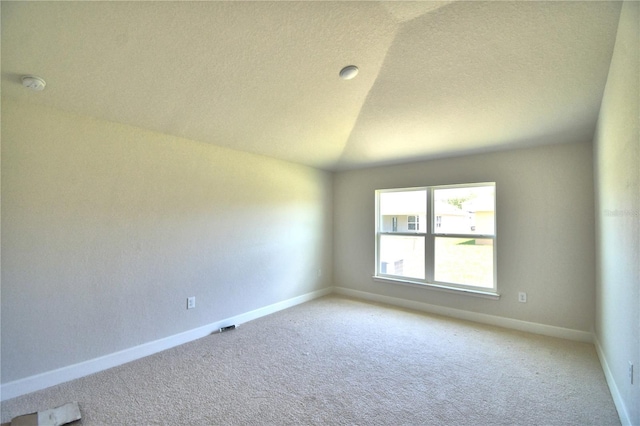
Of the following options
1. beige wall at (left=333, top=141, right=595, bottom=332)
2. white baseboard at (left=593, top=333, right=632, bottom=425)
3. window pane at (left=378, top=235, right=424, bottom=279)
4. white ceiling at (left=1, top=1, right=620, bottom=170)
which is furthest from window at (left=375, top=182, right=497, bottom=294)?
white baseboard at (left=593, top=333, right=632, bottom=425)

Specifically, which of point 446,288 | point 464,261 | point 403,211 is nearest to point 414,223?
point 403,211

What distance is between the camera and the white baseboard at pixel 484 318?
304 cm

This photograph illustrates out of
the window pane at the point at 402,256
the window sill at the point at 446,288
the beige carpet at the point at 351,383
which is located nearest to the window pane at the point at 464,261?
the window sill at the point at 446,288

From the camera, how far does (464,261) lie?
12.5 ft

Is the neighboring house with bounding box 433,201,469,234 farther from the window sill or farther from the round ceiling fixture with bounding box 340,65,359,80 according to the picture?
the round ceiling fixture with bounding box 340,65,359,80

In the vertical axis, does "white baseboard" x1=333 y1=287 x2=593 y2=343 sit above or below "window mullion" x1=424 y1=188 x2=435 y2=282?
below

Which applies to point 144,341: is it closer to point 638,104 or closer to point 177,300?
point 177,300


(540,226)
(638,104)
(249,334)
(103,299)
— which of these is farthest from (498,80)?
(103,299)

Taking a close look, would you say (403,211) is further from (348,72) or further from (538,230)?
(348,72)

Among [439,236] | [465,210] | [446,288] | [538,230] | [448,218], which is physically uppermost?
[465,210]

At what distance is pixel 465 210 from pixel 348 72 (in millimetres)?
2569

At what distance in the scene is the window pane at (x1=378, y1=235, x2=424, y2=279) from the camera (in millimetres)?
4199

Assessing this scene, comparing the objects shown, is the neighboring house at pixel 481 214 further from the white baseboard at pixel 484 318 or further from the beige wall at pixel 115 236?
the beige wall at pixel 115 236

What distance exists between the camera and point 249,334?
3184mm
